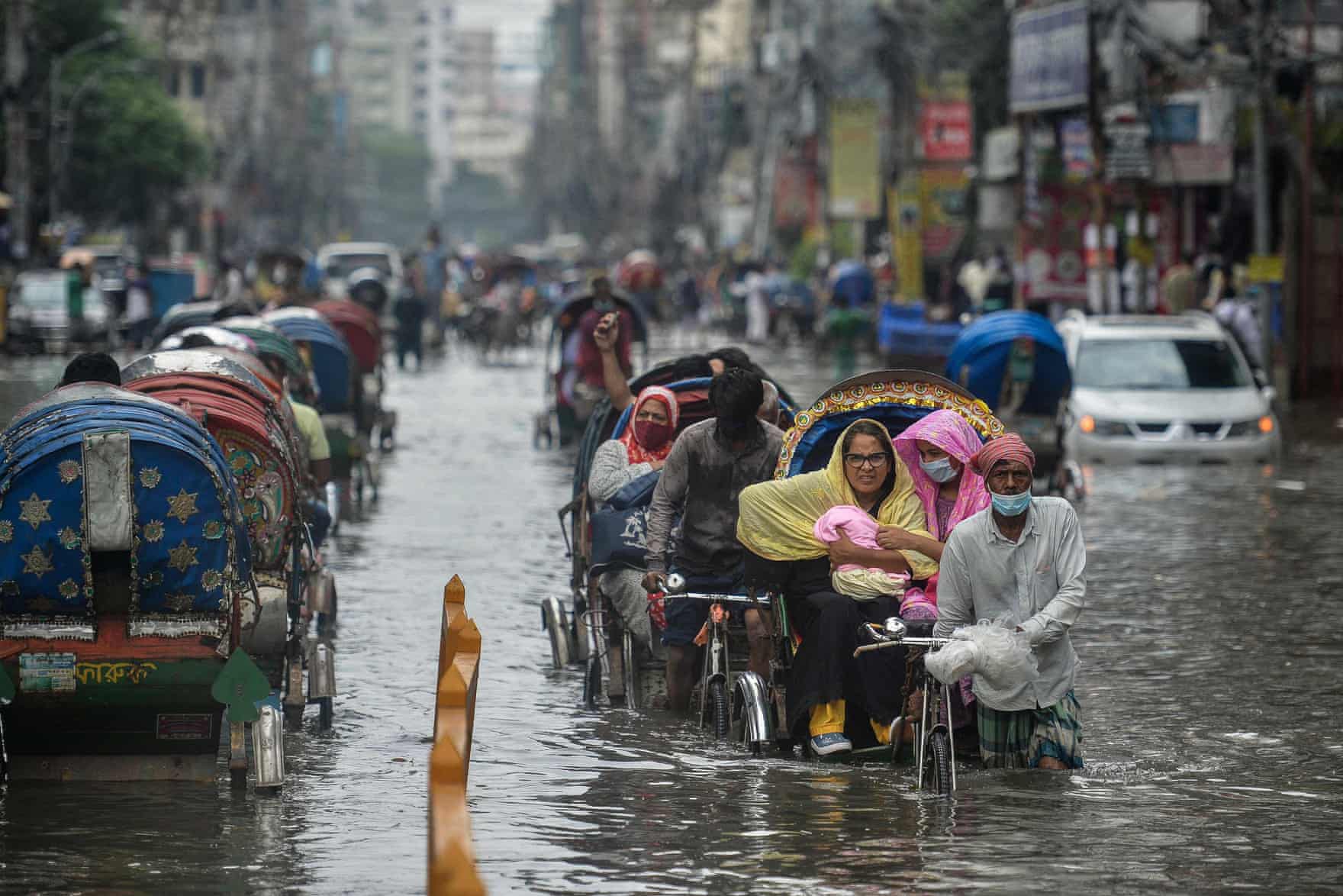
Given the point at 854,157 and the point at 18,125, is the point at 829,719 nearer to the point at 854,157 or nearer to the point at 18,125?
the point at 18,125

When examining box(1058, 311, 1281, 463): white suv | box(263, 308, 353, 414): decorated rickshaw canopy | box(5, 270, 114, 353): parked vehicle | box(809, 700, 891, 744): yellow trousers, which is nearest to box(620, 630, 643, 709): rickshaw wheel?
box(809, 700, 891, 744): yellow trousers

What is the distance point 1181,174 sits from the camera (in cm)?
→ 3872

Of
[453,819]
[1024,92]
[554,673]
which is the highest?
[1024,92]

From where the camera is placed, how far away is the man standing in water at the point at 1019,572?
Answer: 9.50 meters

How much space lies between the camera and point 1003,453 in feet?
31.2

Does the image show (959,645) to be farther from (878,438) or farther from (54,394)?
(54,394)

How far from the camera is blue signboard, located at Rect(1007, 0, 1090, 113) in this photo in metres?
36.7

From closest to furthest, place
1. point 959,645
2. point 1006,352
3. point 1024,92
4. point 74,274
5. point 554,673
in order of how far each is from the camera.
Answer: point 959,645
point 554,673
point 1006,352
point 1024,92
point 74,274

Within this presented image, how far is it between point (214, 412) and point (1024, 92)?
2994cm

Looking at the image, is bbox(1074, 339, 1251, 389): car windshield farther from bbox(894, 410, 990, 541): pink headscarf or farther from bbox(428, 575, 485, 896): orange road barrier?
bbox(428, 575, 485, 896): orange road barrier

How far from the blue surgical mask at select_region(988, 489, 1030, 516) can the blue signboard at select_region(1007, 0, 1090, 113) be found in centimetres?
2726

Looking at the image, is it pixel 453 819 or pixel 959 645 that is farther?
pixel 959 645

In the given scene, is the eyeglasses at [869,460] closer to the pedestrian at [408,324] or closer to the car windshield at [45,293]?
the pedestrian at [408,324]

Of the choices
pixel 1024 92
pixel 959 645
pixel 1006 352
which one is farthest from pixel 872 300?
pixel 959 645
